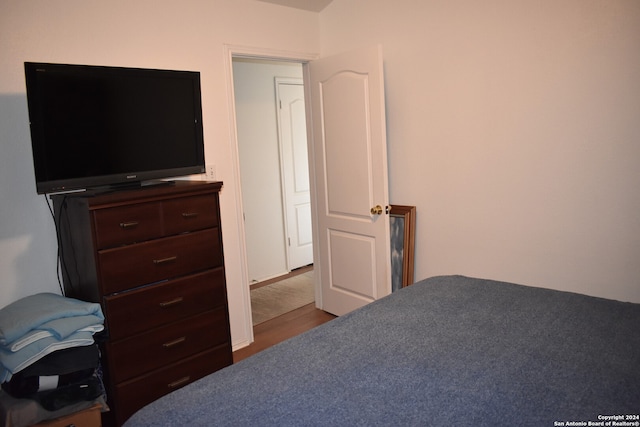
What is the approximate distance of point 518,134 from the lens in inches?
101

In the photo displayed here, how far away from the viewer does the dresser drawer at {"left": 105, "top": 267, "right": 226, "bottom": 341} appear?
83.7 inches

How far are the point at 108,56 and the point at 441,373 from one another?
2.39 metres

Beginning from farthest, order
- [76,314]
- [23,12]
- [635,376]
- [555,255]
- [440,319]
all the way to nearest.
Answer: [555,255] < [23,12] < [76,314] < [440,319] < [635,376]

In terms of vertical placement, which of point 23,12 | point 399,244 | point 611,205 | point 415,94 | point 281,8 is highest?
point 281,8

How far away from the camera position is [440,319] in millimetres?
1595

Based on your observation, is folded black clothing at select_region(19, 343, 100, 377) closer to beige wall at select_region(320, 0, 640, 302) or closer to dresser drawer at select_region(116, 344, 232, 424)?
dresser drawer at select_region(116, 344, 232, 424)

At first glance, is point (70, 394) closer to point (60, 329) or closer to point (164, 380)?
point (60, 329)

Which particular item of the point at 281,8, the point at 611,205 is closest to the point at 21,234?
the point at 281,8

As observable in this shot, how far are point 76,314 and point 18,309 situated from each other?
1.04 ft

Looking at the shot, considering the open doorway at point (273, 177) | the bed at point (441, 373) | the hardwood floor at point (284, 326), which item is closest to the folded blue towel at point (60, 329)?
the bed at point (441, 373)

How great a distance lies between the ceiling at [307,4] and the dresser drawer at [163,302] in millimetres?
2033

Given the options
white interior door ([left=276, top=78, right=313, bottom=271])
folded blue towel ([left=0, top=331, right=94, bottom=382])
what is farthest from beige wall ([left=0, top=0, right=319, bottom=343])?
white interior door ([left=276, top=78, right=313, bottom=271])

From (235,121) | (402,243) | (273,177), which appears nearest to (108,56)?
(235,121)

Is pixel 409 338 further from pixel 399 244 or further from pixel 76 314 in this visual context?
pixel 399 244
